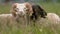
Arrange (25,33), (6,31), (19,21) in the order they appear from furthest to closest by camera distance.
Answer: (19,21), (6,31), (25,33)

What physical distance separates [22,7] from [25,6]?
199mm

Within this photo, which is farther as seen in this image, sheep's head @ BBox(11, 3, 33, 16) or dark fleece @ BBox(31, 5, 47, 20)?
dark fleece @ BBox(31, 5, 47, 20)

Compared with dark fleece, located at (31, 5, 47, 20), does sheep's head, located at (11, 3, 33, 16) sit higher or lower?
higher

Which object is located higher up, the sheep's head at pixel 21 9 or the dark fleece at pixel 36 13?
the sheep's head at pixel 21 9

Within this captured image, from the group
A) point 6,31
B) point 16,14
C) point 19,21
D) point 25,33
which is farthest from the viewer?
point 16,14

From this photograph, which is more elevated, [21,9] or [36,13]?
[21,9]

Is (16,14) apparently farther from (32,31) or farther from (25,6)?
(32,31)

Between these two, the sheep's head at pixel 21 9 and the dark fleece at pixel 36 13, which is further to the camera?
the dark fleece at pixel 36 13

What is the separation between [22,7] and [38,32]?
2339 millimetres

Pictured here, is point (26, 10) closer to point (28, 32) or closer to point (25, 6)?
point (25, 6)

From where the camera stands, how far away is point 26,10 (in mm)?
7137

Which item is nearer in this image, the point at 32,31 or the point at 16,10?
the point at 32,31

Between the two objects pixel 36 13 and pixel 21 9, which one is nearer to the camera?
pixel 21 9

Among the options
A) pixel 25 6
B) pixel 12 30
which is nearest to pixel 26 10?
pixel 25 6
